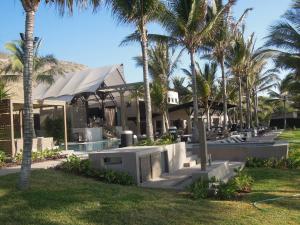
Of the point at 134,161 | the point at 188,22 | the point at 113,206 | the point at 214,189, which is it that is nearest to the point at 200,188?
the point at 214,189

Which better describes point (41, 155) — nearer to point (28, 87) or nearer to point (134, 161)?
A: point (134, 161)

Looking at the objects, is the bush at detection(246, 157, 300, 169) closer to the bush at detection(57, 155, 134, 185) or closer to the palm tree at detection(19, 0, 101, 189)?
the bush at detection(57, 155, 134, 185)

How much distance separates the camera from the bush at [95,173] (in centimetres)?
1070

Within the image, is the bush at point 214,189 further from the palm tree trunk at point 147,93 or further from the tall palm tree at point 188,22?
the tall palm tree at point 188,22

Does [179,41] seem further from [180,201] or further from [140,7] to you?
[180,201]

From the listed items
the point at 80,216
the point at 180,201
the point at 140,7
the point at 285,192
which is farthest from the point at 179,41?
the point at 80,216

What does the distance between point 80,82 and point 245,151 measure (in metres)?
22.7

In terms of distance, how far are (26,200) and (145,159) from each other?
4574 mm

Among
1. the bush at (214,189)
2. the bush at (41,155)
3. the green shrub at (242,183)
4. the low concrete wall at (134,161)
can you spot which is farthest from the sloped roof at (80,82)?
the bush at (214,189)

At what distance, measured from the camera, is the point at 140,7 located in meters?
15.9

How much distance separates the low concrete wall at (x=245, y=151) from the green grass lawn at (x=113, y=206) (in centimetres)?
572

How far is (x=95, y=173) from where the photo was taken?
1091cm

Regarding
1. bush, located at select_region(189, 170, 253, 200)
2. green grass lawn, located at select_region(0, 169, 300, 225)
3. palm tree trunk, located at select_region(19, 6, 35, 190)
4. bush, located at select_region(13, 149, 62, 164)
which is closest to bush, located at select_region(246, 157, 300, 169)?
Answer: bush, located at select_region(189, 170, 253, 200)

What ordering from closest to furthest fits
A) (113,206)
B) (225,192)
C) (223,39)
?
(113,206)
(225,192)
(223,39)
